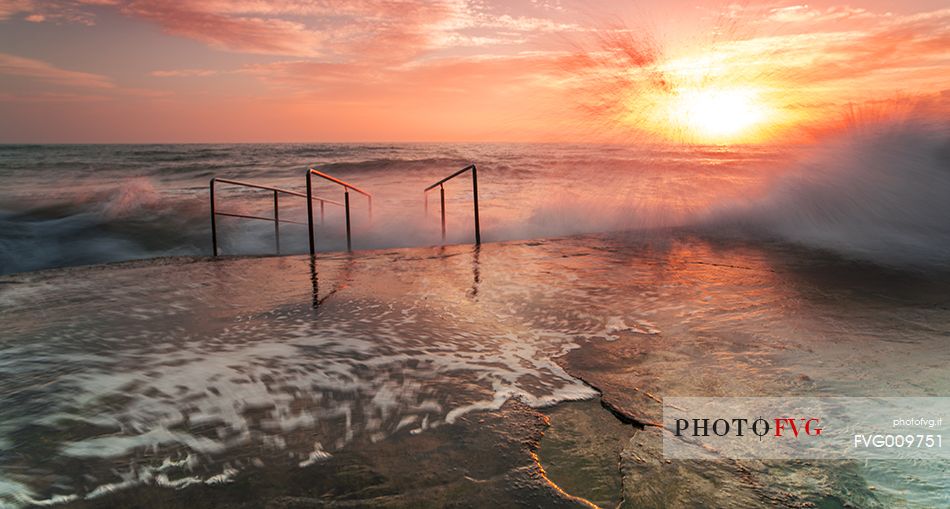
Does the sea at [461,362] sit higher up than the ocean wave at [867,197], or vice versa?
the ocean wave at [867,197]

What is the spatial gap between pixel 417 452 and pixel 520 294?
9.41 ft

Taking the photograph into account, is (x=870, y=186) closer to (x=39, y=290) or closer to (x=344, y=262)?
(x=344, y=262)

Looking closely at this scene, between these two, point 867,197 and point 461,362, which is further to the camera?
point 867,197

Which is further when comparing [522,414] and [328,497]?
[522,414]

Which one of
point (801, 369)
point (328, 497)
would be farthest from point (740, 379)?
point (328, 497)

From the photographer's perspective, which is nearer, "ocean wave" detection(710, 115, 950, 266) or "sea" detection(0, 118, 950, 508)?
"sea" detection(0, 118, 950, 508)

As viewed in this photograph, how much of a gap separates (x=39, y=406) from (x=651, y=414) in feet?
10.2

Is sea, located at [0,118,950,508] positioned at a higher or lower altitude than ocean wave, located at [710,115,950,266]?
lower

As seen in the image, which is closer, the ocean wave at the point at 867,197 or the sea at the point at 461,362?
the sea at the point at 461,362

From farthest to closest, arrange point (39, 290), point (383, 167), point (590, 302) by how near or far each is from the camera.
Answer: point (383, 167) < point (39, 290) < point (590, 302)

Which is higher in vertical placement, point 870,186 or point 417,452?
point 870,186

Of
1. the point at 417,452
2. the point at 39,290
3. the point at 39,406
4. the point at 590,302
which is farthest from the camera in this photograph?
the point at 39,290

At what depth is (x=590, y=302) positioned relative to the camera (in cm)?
471

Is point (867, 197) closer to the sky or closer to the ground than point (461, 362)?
closer to the sky
